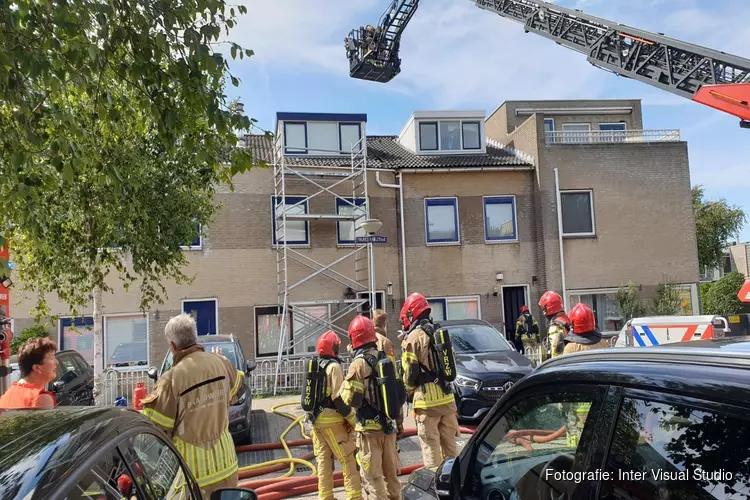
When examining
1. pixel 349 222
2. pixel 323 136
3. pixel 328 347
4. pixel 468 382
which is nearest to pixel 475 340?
pixel 468 382

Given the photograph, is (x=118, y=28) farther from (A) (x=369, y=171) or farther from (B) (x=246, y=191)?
(A) (x=369, y=171)

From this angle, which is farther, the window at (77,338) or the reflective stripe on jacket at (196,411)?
the window at (77,338)

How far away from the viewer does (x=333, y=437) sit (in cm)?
471

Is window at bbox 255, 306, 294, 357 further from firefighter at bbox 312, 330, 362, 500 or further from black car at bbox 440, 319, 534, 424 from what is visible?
firefighter at bbox 312, 330, 362, 500

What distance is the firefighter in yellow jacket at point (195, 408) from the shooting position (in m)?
3.26

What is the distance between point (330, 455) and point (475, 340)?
5252mm

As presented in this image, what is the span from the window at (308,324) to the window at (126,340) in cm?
412

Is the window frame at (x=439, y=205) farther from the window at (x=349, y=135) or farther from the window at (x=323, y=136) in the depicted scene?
the window at (x=323, y=136)

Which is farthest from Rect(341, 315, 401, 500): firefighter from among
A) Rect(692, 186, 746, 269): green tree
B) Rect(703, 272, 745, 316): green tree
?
Rect(692, 186, 746, 269): green tree

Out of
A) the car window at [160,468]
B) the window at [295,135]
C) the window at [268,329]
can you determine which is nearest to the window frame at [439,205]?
the window at [295,135]

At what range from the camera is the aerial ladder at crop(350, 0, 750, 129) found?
7914 mm

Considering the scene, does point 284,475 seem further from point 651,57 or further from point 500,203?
point 500,203

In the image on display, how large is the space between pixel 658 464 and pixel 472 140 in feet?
57.2

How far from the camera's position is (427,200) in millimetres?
16281
